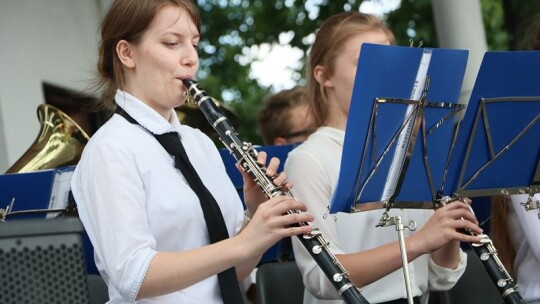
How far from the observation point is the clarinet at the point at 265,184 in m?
2.53

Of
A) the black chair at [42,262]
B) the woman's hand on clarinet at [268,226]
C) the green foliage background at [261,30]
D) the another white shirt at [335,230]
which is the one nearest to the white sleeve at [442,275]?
the another white shirt at [335,230]

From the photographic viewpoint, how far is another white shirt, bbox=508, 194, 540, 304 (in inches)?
135

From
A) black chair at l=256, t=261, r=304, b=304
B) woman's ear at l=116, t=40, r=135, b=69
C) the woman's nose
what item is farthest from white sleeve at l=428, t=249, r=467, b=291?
woman's ear at l=116, t=40, r=135, b=69

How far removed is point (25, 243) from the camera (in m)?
1.55

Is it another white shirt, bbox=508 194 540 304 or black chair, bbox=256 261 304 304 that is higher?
black chair, bbox=256 261 304 304

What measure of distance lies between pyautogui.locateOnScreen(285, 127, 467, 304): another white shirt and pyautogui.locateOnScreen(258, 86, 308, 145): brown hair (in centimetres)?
214

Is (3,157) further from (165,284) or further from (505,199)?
(165,284)

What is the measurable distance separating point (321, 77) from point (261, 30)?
297 inches

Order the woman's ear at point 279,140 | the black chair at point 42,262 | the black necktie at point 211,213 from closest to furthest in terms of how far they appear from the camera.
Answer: the black chair at point 42,262 → the black necktie at point 211,213 → the woman's ear at point 279,140

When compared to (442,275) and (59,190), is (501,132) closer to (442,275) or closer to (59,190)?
(442,275)

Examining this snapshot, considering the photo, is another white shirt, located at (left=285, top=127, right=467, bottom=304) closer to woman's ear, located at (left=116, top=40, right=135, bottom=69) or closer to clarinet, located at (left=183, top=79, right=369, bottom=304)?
clarinet, located at (left=183, top=79, right=369, bottom=304)

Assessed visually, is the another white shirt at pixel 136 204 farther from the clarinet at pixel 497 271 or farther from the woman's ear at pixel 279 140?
the woman's ear at pixel 279 140

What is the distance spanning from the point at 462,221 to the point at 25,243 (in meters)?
1.57

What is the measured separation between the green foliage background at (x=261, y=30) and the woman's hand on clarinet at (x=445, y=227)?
599 centimetres
